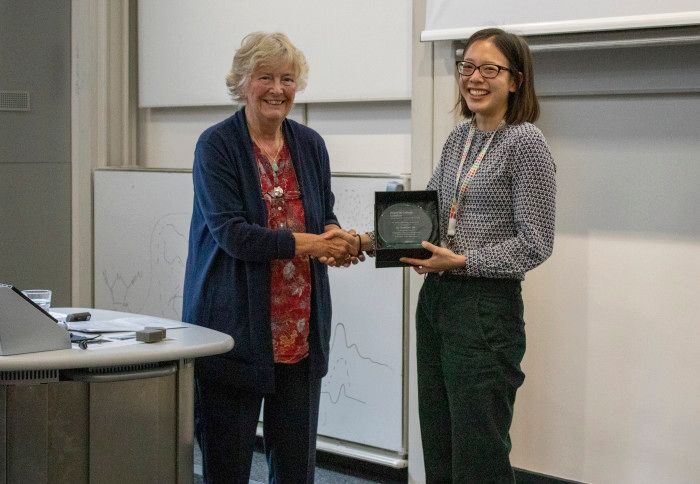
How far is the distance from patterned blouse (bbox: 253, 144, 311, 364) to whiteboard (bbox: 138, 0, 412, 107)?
1.11m

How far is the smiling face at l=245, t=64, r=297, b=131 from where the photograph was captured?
255 centimetres

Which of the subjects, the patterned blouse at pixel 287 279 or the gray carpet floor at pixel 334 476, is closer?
the patterned blouse at pixel 287 279

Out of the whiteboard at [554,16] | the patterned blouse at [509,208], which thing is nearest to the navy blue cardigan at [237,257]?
the patterned blouse at [509,208]

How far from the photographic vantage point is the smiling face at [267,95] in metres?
2.55

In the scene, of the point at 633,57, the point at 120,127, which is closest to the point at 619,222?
the point at 633,57

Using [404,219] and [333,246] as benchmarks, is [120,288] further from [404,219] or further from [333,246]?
[404,219]

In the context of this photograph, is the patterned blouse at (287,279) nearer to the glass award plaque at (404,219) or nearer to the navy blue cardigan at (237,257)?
the navy blue cardigan at (237,257)

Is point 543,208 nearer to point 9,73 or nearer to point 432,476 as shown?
point 432,476

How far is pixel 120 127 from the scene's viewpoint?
4441mm

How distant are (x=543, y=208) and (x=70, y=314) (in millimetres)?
1310

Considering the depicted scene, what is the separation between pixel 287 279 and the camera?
2566 mm

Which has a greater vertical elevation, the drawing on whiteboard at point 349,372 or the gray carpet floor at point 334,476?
the drawing on whiteboard at point 349,372

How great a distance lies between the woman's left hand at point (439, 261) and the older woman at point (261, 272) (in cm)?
29

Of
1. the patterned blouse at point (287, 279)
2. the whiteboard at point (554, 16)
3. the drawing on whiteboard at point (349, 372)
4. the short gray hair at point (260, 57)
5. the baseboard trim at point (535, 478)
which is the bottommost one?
the baseboard trim at point (535, 478)
